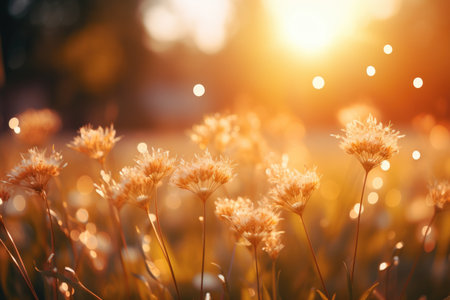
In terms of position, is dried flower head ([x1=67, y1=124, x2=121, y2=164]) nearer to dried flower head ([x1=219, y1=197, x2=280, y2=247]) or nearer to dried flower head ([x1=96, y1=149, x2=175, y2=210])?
dried flower head ([x1=96, y1=149, x2=175, y2=210])

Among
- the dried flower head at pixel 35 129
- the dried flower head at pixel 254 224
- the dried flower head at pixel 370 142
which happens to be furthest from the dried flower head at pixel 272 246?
the dried flower head at pixel 35 129

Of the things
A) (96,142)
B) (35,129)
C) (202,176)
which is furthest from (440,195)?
(35,129)

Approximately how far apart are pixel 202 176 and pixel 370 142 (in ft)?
1.15

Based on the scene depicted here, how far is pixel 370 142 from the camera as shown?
831 millimetres

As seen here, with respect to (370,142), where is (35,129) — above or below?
above

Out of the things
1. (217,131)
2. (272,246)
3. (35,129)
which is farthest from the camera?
(35,129)

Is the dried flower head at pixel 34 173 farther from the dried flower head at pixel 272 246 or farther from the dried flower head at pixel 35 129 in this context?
the dried flower head at pixel 35 129

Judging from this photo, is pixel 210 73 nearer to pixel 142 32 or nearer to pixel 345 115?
pixel 142 32

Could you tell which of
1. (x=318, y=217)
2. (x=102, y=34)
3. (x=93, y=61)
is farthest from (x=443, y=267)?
(x=102, y=34)

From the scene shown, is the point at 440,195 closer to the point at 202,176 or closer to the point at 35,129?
the point at 202,176

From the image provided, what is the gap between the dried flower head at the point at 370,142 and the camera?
828 mm

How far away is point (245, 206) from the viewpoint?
89 centimetres

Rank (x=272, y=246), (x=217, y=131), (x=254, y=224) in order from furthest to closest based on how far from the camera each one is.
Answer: (x=217, y=131) → (x=272, y=246) → (x=254, y=224)

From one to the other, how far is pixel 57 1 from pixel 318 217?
8.07 m
